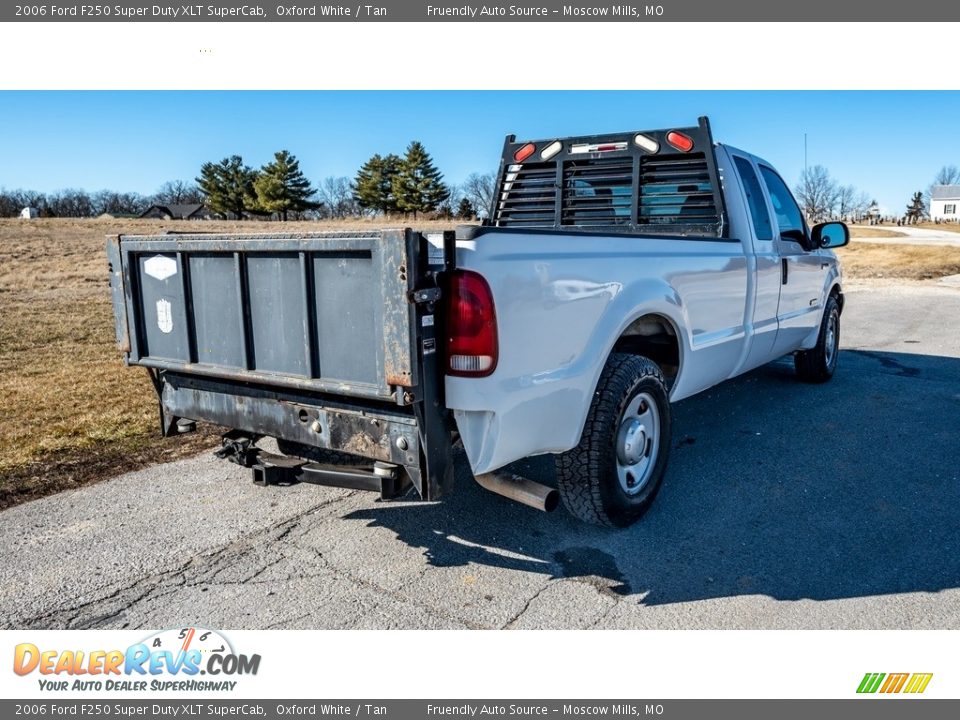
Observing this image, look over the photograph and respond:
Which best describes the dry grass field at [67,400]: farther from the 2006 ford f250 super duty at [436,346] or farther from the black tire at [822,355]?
the black tire at [822,355]

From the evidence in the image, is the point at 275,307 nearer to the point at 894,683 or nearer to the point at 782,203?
the point at 894,683

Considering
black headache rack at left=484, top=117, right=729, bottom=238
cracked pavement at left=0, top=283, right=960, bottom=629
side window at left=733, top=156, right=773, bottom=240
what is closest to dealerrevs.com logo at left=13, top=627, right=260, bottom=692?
cracked pavement at left=0, top=283, right=960, bottom=629

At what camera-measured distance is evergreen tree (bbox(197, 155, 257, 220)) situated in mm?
77062

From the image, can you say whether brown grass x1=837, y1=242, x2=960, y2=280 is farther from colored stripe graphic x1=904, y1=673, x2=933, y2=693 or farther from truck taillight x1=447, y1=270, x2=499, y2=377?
truck taillight x1=447, y1=270, x2=499, y2=377

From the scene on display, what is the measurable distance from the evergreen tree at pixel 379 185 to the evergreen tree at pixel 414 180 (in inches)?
36.2

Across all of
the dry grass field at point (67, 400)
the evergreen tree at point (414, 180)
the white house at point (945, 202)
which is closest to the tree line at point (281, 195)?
the evergreen tree at point (414, 180)

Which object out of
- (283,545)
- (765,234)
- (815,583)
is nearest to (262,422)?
(283,545)

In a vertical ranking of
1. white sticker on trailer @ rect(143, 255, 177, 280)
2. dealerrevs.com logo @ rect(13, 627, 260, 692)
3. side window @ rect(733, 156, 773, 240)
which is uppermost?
side window @ rect(733, 156, 773, 240)

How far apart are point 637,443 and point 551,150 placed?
2865 mm

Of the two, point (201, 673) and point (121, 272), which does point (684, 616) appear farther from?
point (121, 272)

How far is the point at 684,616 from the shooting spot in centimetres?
315

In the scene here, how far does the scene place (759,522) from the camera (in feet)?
13.3

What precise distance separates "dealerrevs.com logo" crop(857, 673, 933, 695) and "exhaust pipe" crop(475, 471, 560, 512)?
1338 millimetres

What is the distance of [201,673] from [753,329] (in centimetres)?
419
